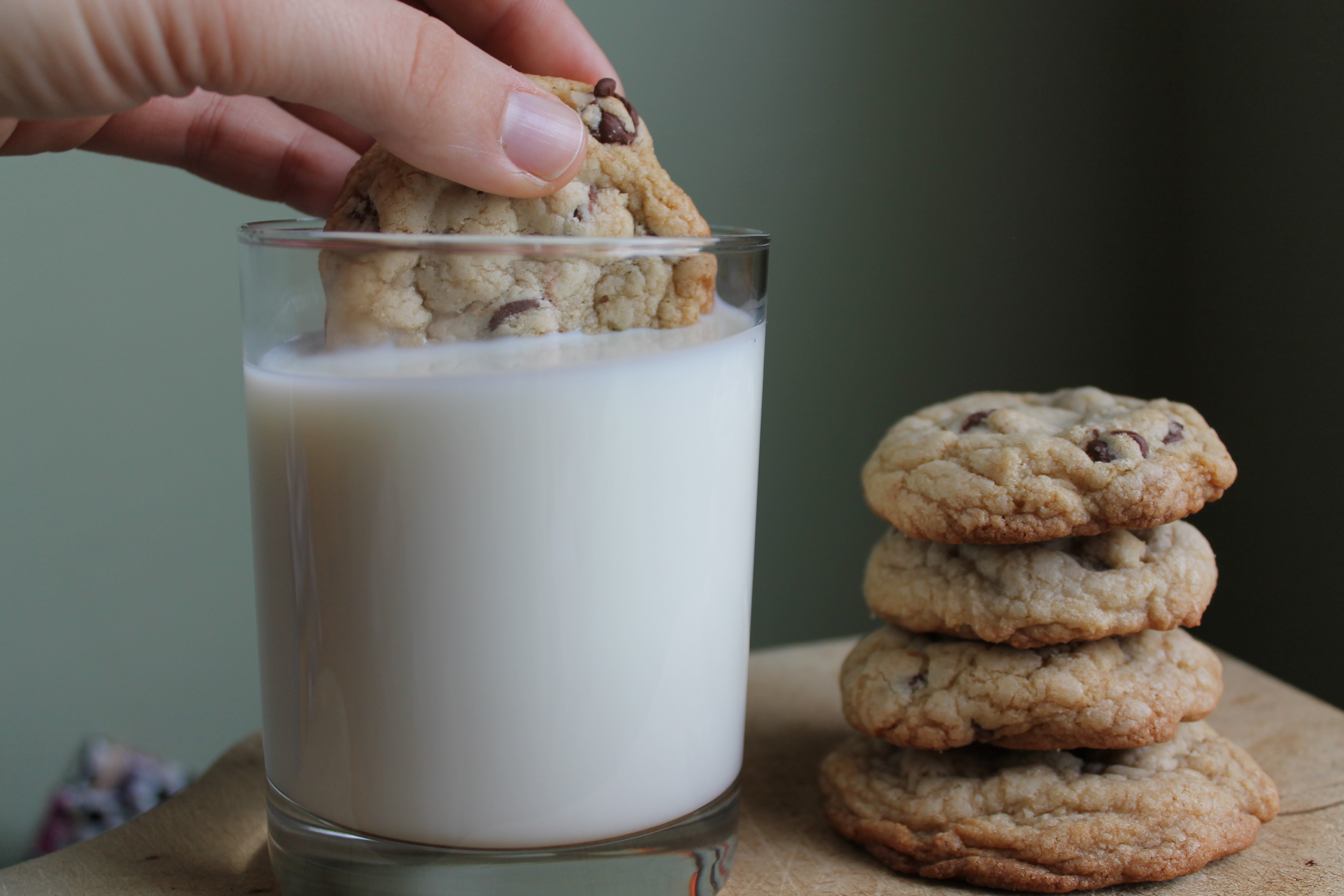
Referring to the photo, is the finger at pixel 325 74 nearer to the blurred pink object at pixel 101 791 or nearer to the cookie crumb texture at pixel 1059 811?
the cookie crumb texture at pixel 1059 811

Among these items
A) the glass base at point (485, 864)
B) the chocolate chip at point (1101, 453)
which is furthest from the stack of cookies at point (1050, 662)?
the glass base at point (485, 864)

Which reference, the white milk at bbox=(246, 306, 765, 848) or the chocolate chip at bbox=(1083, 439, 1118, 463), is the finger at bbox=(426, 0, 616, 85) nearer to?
the white milk at bbox=(246, 306, 765, 848)

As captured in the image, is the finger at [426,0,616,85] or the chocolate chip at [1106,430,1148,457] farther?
the finger at [426,0,616,85]

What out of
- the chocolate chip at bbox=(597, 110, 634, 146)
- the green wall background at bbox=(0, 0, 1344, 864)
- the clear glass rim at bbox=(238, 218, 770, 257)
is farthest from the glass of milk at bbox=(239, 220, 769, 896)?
the green wall background at bbox=(0, 0, 1344, 864)

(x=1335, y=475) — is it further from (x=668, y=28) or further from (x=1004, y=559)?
(x=668, y=28)

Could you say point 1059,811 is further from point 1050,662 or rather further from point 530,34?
point 530,34

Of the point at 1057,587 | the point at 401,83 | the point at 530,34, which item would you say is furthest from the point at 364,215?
the point at 1057,587
